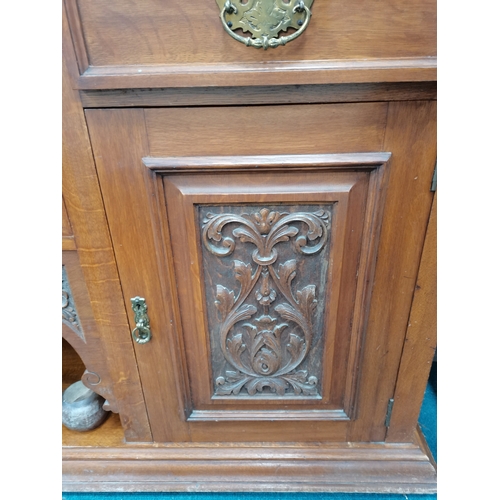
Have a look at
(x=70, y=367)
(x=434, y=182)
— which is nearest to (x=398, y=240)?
(x=434, y=182)

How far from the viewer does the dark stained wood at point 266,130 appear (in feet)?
1.64

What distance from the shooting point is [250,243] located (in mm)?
600

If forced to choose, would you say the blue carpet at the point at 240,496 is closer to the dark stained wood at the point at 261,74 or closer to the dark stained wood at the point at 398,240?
the dark stained wood at the point at 398,240

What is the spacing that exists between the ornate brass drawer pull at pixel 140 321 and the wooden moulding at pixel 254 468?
288mm

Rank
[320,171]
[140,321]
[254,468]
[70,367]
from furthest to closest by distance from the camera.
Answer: [70,367]
[254,468]
[140,321]
[320,171]

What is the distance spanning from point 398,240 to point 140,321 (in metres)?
0.43

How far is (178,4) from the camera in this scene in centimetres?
44

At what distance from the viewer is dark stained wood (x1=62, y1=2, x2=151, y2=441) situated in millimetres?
509

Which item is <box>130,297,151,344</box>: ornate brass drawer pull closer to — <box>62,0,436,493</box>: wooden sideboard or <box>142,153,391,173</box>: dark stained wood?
<box>62,0,436,493</box>: wooden sideboard

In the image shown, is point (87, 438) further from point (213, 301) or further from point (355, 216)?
point (355, 216)

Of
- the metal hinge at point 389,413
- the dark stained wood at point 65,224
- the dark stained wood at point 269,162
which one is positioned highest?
the dark stained wood at point 269,162

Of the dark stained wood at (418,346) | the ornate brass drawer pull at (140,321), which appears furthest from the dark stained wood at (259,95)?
the ornate brass drawer pull at (140,321)

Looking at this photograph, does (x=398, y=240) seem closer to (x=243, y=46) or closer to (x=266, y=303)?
(x=266, y=303)

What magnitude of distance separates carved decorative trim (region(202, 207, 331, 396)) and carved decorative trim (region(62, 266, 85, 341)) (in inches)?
9.7
